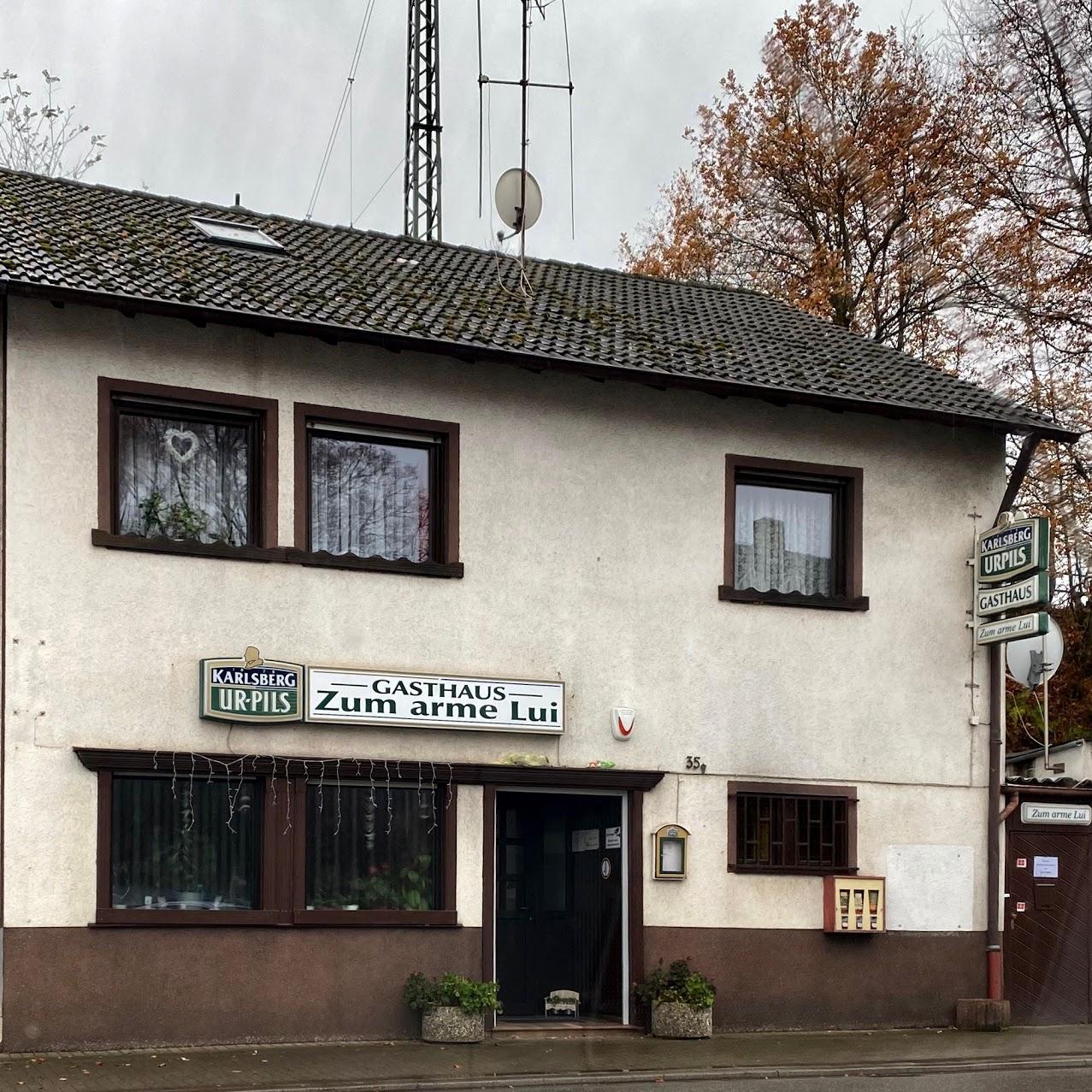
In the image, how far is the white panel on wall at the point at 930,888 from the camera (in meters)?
19.5

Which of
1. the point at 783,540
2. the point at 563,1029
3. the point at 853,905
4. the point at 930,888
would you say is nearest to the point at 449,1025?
the point at 563,1029

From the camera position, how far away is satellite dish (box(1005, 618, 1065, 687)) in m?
21.3

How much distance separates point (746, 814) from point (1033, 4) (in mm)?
16991

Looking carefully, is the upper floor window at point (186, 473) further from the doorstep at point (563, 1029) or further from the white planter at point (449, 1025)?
the doorstep at point (563, 1029)

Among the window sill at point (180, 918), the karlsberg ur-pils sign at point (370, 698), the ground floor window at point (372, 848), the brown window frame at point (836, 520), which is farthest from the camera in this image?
the brown window frame at point (836, 520)

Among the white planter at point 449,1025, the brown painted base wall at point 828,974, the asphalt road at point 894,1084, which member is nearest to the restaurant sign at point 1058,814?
the brown painted base wall at point 828,974

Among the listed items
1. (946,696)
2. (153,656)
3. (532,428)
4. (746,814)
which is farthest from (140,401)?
(946,696)

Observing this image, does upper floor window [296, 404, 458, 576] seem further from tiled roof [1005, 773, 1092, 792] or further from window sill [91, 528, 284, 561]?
tiled roof [1005, 773, 1092, 792]

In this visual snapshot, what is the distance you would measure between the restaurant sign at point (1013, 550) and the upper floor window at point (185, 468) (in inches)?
296

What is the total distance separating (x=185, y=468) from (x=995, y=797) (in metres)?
9.04

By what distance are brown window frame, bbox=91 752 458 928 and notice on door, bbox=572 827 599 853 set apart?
201 cm

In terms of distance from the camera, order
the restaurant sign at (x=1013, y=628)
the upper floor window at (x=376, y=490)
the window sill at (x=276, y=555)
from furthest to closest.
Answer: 1. the restaurant sign at (x=1013, y=628)
2. the upper floor window at (x=376, y=490)
3. the window sill at (x=276, y=555)

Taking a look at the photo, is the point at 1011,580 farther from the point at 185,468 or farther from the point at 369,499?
the point at 185,468

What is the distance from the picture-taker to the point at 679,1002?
17.9 meters
